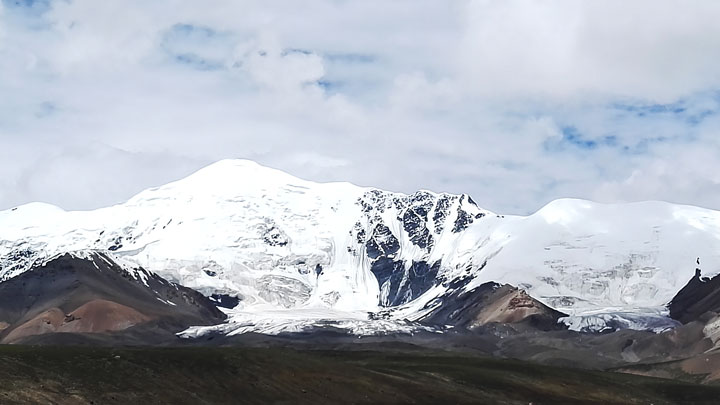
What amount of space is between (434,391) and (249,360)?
25.7 m

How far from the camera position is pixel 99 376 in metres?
112

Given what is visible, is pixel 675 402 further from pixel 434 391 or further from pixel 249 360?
pixel 249 360

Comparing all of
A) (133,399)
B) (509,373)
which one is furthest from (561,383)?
(133,399)

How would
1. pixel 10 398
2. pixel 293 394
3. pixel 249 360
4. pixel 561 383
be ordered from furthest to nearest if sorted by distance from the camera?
pixel 561 383
pixel 249 360
pixel 293 394
pixel 10 398

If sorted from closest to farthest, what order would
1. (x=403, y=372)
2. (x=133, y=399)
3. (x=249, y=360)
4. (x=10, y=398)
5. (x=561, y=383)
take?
(x=10, y=398)
(x=133, y=399)
(x=249, y=360)
(x=403, y=372)
(x=561, y=383)

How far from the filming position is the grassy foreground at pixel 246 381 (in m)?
106

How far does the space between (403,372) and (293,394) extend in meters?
35.6

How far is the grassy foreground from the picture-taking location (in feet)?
348

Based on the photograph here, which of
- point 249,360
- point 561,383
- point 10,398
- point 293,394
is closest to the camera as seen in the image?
point 10,398

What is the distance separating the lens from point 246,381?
12938cm

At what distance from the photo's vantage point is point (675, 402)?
179125 mm

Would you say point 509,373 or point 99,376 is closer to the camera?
point 99,376

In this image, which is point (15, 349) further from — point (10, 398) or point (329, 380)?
point (329, 380)

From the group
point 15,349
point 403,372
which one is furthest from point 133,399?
point 403,372
